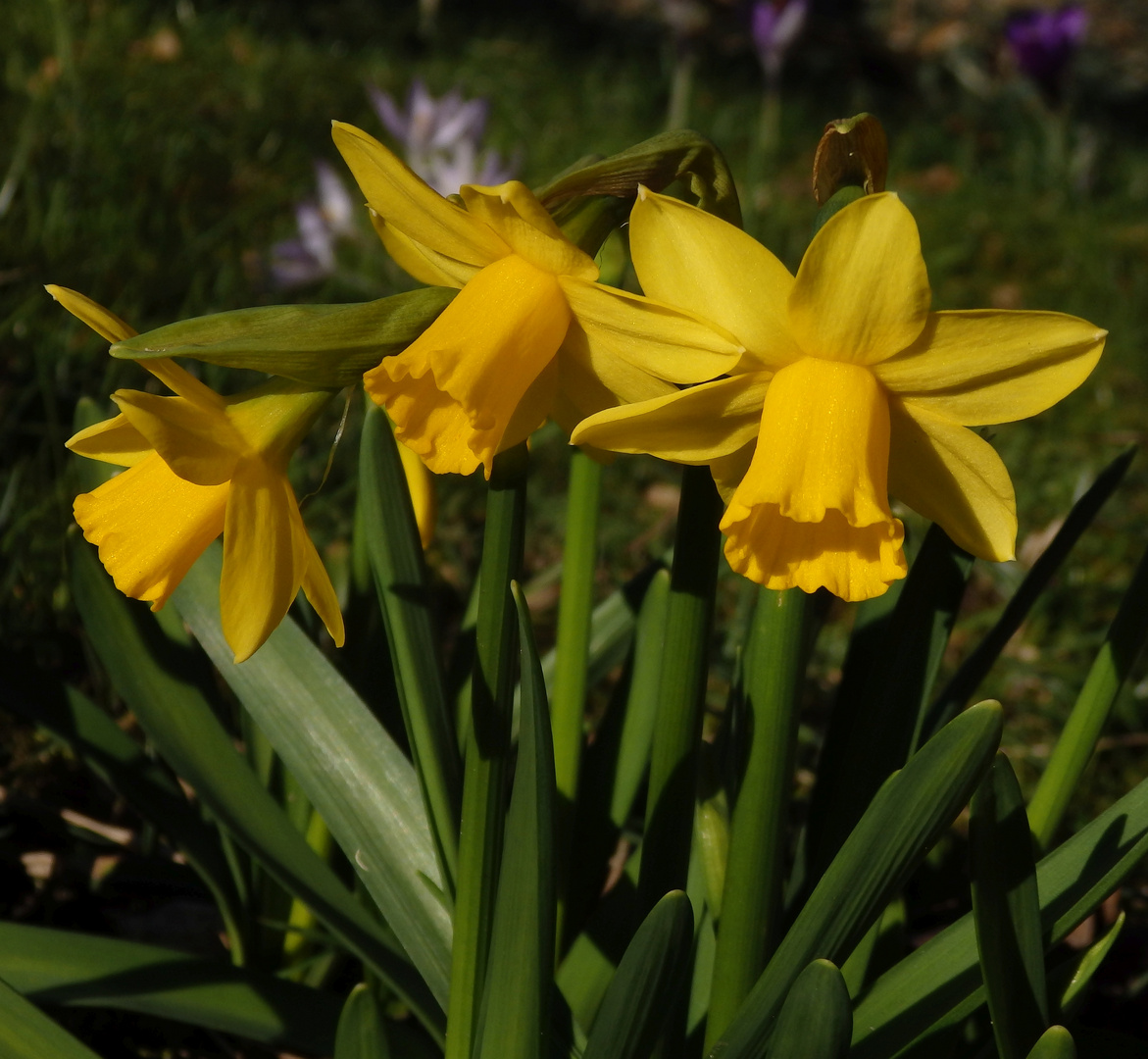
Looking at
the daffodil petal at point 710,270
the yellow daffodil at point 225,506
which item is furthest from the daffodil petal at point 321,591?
the daffodil petal at point 710,270

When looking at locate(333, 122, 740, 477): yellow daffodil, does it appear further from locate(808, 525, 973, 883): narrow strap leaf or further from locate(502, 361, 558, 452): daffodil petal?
locate(808, 525, 973, 883): narrow strap leaf

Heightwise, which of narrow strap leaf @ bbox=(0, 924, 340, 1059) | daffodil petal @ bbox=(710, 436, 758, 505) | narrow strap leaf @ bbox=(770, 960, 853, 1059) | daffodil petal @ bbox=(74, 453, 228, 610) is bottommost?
narrow strap leaf @ bbox=(0, 924, 340, 1059)

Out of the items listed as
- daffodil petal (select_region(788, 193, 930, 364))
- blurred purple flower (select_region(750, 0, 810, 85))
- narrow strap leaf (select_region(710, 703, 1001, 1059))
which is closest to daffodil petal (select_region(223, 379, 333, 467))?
daffodil petal (select_region(788, 193, 930, 364))

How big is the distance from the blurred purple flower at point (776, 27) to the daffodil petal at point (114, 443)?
300cm

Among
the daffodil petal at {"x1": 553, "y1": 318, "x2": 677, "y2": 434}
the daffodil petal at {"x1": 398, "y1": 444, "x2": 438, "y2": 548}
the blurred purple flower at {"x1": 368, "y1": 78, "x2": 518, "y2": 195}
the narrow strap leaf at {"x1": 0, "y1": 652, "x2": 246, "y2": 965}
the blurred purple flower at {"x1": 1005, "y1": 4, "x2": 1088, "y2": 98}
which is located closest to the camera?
the daffodil petal at {"x1": 553, "y1": 318, "x2": 677, "y2": 434}

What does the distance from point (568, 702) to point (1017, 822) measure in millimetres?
415

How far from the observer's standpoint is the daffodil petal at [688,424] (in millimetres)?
734

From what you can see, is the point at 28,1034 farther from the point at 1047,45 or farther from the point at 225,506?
the point at 1047,45

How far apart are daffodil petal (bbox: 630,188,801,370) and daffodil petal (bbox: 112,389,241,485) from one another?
0.31 metres

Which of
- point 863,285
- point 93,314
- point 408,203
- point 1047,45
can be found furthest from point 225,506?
point 1047,45

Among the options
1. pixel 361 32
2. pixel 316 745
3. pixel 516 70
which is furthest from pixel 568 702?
pixel 361 32

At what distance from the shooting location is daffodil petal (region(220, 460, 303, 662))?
32.7 inches

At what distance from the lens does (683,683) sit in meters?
0.91

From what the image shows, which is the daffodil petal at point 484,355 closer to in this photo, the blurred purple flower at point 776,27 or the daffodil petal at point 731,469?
the daffodil petal at point 731,469
